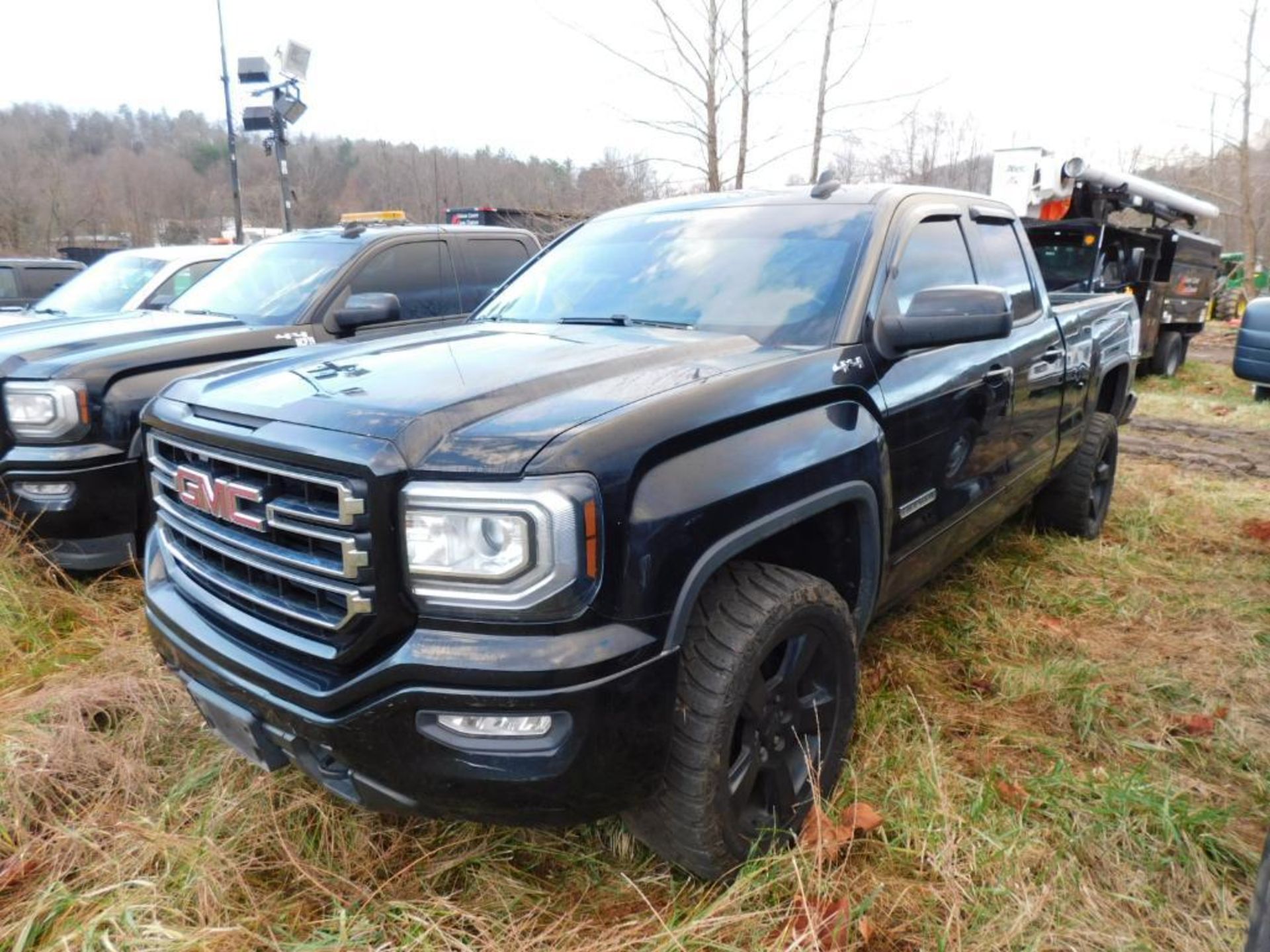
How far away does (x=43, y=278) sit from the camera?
11.9 m

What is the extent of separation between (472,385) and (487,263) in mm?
4138

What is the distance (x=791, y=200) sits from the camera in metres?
3.08

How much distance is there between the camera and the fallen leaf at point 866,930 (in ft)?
6.45

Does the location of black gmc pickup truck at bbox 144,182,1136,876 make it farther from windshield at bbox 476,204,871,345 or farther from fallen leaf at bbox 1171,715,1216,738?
fallen leaf at bbox 1171,715,1216,738

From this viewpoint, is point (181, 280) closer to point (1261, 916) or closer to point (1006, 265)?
point (1006, 265)

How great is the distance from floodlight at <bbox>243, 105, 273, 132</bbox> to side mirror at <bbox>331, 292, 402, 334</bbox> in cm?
845

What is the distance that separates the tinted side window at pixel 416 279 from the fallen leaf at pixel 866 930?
4287 mm

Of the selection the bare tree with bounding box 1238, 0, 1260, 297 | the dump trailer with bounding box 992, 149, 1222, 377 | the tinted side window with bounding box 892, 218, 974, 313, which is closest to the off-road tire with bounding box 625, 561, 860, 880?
the tinted side window with bounding box 892, 218, 974, 313

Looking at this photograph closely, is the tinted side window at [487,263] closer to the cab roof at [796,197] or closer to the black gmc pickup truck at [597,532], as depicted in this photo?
the cab roof at [796,197]

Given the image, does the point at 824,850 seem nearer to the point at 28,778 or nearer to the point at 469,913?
the point at 469,913

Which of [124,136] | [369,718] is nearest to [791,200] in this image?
[369,718]

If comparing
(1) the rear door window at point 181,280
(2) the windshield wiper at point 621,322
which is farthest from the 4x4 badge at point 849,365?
(1) the rear door window at point 181,280

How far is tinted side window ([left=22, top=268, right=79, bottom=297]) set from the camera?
11.7 metres

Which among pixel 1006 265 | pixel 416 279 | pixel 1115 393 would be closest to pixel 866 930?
pixel 1006 265
